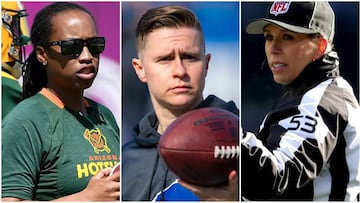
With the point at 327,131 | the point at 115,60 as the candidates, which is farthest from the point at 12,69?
the point at 327,131

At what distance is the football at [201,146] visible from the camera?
5.74 metres

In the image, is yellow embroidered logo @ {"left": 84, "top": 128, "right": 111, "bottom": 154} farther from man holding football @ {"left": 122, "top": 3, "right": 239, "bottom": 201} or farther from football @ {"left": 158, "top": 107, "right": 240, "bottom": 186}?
football @ {"left": 158, "top": 107, "right": 240, "bottom": 186}

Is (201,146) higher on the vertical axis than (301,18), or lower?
lower

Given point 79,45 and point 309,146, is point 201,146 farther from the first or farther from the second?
point 79,45

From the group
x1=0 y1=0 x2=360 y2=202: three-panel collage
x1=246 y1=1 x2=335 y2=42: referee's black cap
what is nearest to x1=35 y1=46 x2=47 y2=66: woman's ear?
x1=0 y1=0 x2=360 y2=202: three-panel collage

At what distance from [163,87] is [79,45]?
708 mm

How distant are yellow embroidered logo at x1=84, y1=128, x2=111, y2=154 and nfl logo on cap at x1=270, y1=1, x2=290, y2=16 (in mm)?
1607

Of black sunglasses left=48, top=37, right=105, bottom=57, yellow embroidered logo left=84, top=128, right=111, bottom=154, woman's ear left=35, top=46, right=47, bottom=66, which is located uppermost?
black sunglasses left=48, top=37, right=105, bottom=57

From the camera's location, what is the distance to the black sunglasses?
20.3 ft

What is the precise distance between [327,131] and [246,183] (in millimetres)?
711

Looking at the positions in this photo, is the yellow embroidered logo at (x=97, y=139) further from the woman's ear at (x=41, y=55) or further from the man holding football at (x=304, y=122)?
the man holding football at (x=304, y=122)

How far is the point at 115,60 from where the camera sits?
6.26 meters

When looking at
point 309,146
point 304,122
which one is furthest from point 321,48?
point 309,146

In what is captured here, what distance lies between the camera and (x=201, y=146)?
18.8 feet
